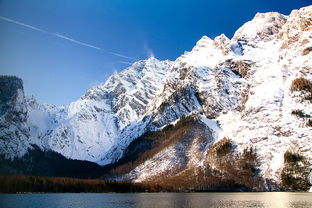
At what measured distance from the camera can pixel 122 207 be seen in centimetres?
11662

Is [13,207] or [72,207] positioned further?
[72,207]

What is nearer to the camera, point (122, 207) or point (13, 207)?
point (13, 207)

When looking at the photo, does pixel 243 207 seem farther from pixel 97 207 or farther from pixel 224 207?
pixel 97 207

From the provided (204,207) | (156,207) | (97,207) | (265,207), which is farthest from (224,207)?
(97,207)

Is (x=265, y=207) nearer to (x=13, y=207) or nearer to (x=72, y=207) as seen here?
(x=72, y=207)

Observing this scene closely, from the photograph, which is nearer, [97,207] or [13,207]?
[13,207]

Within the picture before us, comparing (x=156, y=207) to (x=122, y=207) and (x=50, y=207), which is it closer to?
(x=122, y=207)

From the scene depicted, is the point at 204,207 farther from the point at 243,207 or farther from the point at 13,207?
the point at 13,207

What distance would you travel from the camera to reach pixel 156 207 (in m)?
115

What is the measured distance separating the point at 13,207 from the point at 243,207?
2757 inches

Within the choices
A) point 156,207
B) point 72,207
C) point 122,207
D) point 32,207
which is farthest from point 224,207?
point 32,207

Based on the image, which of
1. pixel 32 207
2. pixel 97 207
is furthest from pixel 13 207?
pixel 97 207

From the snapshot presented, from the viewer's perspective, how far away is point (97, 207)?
11731 centimetres

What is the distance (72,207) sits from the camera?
11731 cm
